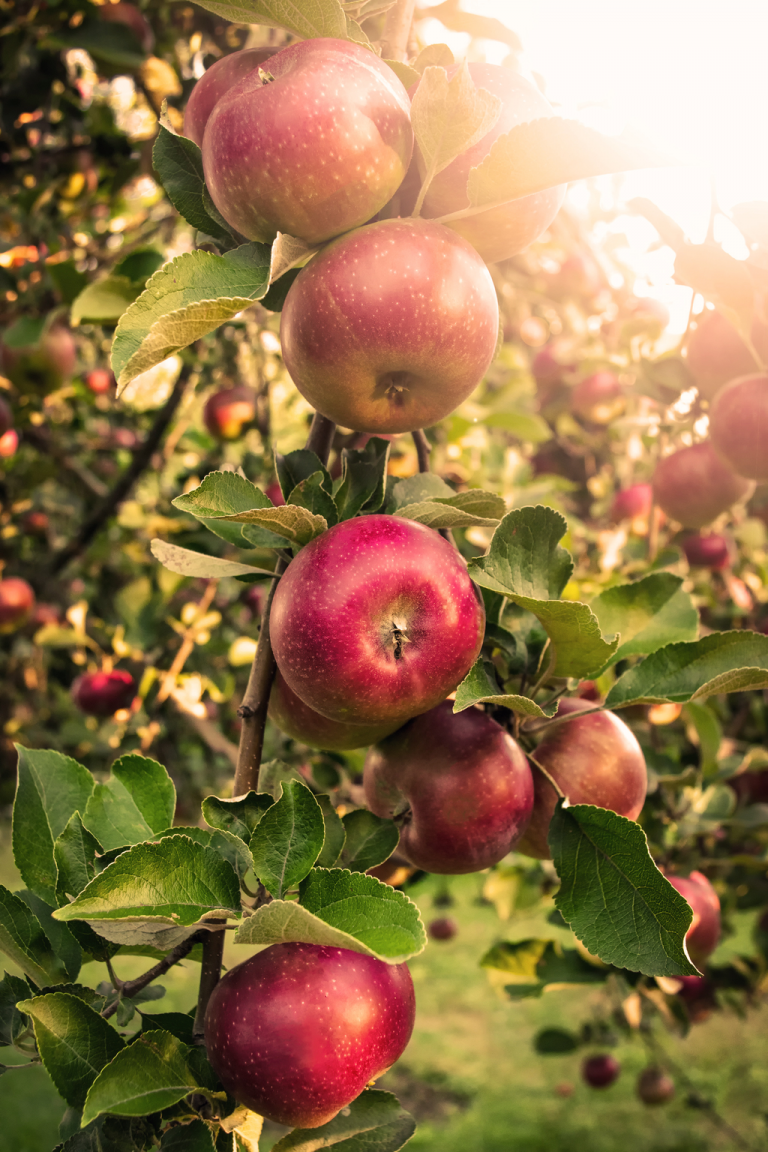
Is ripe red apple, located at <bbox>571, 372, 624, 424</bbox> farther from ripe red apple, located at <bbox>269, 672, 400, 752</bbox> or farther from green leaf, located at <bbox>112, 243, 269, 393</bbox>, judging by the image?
green leaf, located at <bbox>112, 243, 269, 393</bbox>

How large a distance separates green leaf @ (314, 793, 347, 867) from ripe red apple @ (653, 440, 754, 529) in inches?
50.6

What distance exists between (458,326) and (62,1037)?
2.34ft

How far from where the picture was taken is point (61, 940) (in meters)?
0.84

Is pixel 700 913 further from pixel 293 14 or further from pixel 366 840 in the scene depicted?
pixel 293 14

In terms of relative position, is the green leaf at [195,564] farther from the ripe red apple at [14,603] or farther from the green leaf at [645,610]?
the ripe red apple at [14,603]

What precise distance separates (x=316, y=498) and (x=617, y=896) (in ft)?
1.64

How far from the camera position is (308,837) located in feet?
2.52

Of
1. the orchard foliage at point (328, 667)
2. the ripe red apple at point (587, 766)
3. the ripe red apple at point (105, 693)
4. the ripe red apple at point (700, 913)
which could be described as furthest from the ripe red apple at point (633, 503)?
the ripe red apple at point (587, 766)

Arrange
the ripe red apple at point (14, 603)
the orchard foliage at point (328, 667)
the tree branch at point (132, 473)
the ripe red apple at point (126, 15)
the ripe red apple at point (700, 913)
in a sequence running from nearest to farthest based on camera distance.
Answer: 1. the orchard foliage at point (328, 667)
2. the ripe red apple at point (700, 913)
3. the ripe red apple at point (126, 15)
4. the tree branch at point (132, 473)
5. the ripe red apple at point (14, 603)

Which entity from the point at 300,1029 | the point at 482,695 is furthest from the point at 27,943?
the point at 482,695

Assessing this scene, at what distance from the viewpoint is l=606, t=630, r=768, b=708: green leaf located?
985mm

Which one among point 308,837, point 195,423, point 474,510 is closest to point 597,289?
point 195,423

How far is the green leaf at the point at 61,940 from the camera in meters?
0.83

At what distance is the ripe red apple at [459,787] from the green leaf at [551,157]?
549 millimetres
